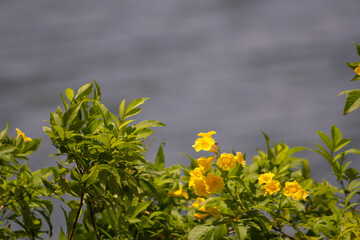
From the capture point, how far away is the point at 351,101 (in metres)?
1.25

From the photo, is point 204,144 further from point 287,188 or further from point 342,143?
point 342,143

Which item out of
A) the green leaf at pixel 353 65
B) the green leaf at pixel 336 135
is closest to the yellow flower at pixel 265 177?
the green leaf at pixel 353 65

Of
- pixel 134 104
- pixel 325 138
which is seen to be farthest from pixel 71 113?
pixel 325 138

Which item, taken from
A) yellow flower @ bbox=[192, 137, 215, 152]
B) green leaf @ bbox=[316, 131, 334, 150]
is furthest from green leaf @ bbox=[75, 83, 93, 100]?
green leaf @ bbox=[316, 131, 334, 150]

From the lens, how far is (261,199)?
140 centimetres

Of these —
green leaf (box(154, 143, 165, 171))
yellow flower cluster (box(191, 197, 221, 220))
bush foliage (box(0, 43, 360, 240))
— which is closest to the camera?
bush foliage (box(0, 43, 360, 240))

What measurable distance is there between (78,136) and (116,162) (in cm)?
16

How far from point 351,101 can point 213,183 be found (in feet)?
1.62

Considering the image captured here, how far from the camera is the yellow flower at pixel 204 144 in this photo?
52.5 inches

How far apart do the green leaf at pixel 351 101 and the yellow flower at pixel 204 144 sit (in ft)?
1.38

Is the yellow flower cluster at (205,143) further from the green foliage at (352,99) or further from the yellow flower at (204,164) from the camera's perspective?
the green foliage at (352,99)

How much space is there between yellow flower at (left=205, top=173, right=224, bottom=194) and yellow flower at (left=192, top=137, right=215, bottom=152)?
88 mm

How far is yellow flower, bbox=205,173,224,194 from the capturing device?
51.6 inches

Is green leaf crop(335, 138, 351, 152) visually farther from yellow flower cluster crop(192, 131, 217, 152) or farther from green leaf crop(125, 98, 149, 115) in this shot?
green leaf crop(125, 98, 149, 115)
